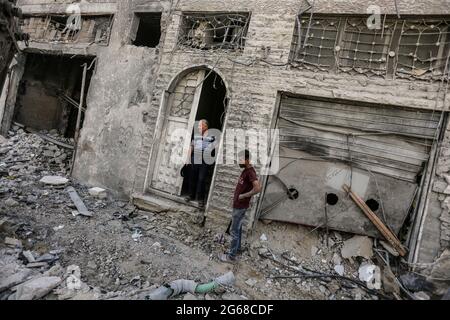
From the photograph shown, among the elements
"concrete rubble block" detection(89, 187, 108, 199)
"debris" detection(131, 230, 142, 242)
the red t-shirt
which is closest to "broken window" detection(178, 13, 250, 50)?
the red t-shirt

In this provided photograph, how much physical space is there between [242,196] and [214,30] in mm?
3637

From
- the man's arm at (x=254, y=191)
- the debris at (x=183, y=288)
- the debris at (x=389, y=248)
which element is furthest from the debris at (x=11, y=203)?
the debris at (x=389, y=248)

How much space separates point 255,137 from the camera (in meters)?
5.54

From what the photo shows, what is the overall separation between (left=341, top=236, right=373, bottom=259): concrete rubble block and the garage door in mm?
127

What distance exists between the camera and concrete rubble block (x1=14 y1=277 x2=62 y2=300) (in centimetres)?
345

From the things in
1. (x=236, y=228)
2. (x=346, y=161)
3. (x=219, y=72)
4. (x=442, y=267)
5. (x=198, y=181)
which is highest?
(x=219, y=72)

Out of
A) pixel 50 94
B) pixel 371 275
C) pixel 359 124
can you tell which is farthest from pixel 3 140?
pixel 371 275

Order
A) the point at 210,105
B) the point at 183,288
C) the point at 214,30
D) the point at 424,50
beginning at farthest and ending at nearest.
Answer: the point at 210,105 → the point at 214,30 → the point at 424,50 → the point at 183,288

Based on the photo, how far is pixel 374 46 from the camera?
512 cm

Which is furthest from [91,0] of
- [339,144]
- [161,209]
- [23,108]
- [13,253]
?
[339,144]

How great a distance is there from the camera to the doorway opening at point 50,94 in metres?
9.90

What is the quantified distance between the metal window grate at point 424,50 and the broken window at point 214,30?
2.72 meters

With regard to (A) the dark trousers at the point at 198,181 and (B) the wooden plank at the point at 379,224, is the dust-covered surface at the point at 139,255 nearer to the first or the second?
(B) the wooden plank at the point at 379,224

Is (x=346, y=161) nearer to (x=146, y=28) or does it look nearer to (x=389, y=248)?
(x=389, y=248)
